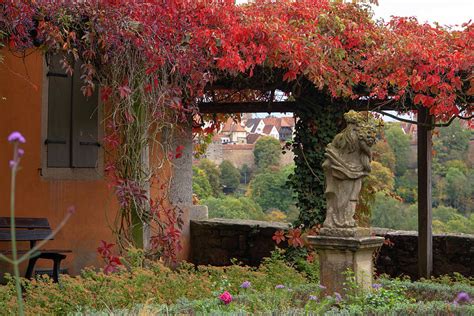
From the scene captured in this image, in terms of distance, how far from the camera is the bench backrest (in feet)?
25.0

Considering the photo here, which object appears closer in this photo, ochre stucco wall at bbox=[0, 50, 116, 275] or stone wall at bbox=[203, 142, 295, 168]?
ochre stucco wall at bbox=[0, 50, 116, 275]

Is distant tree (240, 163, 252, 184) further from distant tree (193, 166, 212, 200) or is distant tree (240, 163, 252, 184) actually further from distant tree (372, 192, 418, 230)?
distant tree (372, 192, 418, 230)

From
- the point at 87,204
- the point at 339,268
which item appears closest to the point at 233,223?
the point at 87,204

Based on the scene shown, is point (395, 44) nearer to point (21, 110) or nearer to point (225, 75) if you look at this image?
point (225, 75)

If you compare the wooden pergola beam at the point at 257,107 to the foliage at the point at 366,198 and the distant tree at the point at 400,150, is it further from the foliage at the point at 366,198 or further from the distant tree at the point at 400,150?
the distant tree at the point at 400,150

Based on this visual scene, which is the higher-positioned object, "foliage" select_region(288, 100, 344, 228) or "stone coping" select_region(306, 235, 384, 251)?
"foliage" select_region(288, 100, 344, 228)

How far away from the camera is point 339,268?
251 inches

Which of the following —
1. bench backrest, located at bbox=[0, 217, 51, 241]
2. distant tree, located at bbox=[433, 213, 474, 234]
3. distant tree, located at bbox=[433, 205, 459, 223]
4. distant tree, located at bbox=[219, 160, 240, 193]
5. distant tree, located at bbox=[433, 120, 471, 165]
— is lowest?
distant tree, located at bbox=[433, 213, 474, 234]

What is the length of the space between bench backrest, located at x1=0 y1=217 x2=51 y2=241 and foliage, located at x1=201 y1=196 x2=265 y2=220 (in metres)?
11.0

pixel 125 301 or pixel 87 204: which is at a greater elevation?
pixel 87 204

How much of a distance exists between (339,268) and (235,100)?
4801 mm

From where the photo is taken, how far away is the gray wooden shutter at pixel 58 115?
8820 millimetres

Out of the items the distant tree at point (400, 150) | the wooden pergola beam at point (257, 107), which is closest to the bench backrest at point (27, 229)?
the wooden pergola beam at point (257, 107)

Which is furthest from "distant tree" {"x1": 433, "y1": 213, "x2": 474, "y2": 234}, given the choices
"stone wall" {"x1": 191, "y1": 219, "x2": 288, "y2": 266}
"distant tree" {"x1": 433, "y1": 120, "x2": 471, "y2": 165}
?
"stone wall" {"x1": 191, "y1": 219, "x2": 288, "y2": 266}
